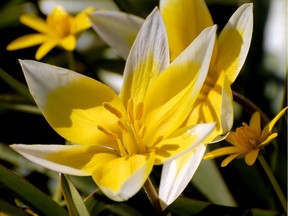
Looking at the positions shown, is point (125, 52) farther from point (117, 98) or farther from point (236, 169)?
point (236, 169)

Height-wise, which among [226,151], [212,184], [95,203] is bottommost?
[212,184]

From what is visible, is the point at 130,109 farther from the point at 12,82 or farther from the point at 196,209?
the point at 12,82

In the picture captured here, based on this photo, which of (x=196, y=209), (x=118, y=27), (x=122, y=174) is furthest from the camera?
Result: (x=118, y=27)

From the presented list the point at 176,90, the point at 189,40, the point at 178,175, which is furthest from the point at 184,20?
the point at 178,175

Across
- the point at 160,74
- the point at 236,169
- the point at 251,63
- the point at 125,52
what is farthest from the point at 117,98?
the point at 251,63

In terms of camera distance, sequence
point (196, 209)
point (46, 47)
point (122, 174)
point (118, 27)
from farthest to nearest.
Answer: point (46, 47)
point (118, 27)
point (196, 209)
point (122, 174)

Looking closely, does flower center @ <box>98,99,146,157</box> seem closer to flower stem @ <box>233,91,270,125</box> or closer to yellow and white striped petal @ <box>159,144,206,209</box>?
yellow and white striped petal @ <box>159,144,206,209</box>

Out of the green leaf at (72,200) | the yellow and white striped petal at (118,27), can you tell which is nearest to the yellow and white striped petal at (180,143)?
the green leaf at (72,200)
